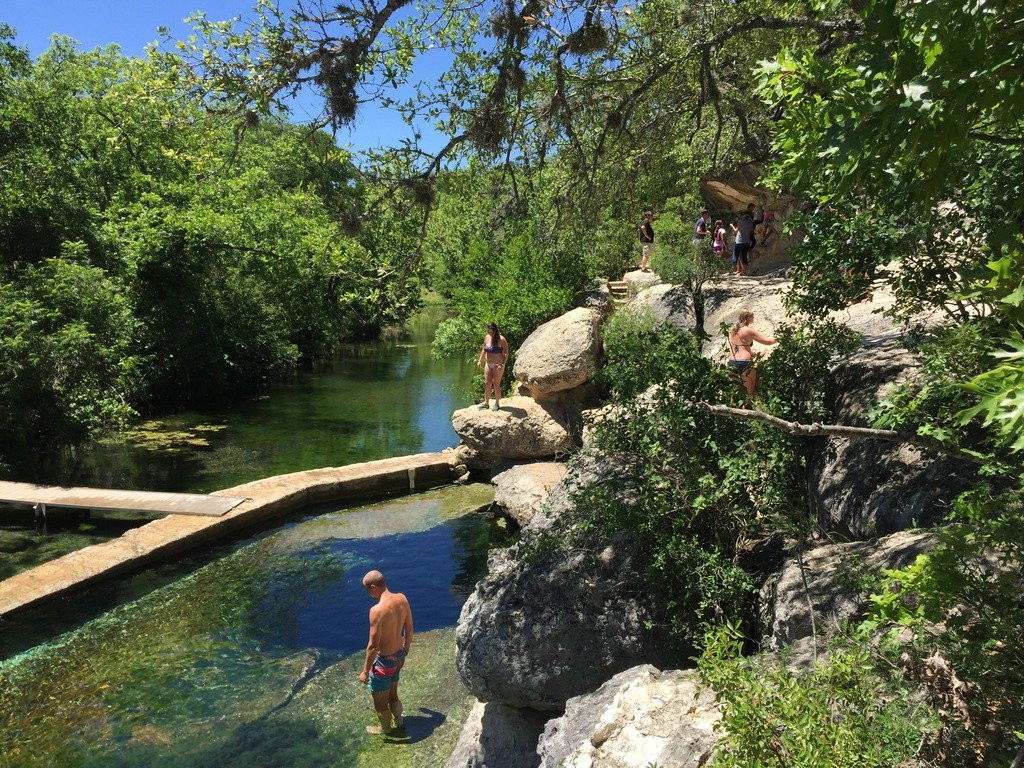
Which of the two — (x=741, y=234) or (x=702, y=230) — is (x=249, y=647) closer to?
(x=741, y=234)

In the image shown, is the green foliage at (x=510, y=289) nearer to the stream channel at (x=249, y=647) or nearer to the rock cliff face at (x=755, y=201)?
the rock cliff face at (x=755, y=201)

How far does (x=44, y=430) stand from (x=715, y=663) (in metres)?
13.5

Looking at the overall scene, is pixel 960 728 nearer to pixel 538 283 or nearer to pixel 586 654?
pixel 586 654

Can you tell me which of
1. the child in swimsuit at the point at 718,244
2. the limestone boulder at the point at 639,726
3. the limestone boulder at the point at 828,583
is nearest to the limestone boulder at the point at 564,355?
the child in swimsuit at the point at 718,244

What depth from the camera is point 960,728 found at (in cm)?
300

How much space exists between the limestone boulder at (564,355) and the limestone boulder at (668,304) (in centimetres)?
119

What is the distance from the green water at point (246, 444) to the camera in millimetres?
11242

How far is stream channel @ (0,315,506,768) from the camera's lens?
Answer: 6.29 meters

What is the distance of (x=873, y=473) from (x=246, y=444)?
13.6 metres

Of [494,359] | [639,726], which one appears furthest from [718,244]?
[639,726]

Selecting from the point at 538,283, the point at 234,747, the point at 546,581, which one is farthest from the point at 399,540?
the point at 538,283

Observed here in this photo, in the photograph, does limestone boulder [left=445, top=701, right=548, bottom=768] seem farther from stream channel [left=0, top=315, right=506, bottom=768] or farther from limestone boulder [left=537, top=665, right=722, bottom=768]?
limestone boulder [left=537, top=665, right=722, bottom=768]

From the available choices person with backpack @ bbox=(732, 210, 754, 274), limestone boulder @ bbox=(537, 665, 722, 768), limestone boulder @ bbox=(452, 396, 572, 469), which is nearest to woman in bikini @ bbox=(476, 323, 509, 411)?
limestone boulder @ bbox=(452, 396, 572, 469)

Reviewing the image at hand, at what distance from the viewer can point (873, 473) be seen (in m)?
5.23
